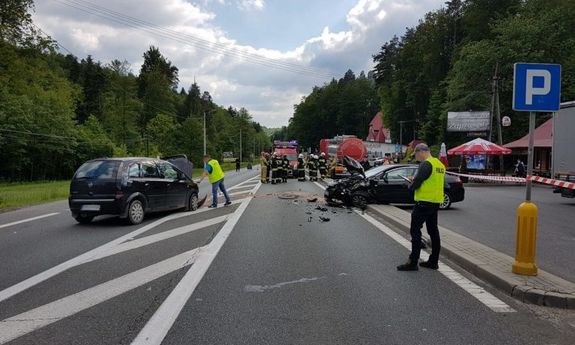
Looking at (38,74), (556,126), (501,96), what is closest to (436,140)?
(501,96)

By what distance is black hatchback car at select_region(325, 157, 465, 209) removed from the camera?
15.3 metres

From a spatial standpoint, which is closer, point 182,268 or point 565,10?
point 182,268

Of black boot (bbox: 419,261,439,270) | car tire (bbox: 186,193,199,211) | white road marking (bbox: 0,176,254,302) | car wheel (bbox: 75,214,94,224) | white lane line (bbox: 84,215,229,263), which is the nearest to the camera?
white road marking (bbox: 0,176,254,302)

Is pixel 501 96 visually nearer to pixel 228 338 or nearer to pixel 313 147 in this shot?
pixel 228 338

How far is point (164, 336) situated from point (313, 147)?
13335 centimetres

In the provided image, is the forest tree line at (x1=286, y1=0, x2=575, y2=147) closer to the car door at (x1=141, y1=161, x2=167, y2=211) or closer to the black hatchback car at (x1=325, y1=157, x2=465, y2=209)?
the black hatchback car at (x1=325, y1=157, x2=465, y2=209)

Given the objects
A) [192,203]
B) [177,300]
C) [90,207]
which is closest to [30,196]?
[192,203]

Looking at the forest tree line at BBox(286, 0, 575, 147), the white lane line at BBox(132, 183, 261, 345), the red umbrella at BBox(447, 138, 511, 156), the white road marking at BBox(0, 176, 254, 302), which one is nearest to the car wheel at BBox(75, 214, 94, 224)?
the white road marking at BBox(0, 176, 254, 302)

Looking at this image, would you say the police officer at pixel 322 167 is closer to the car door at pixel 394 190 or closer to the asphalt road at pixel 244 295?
the car door at pixel 394 190

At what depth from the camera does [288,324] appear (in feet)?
15.6

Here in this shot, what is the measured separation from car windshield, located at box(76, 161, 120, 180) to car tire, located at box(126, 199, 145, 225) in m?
0.81

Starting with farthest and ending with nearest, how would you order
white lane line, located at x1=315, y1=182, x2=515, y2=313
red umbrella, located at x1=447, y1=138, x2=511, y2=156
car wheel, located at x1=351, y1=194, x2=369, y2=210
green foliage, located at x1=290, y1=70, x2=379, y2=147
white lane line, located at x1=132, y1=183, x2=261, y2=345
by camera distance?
1. green foliage, located at x1=290, y1=70, x2=379, y2=147
2. red umbrella, located at x1=447, y1=138, x2=511, y2=156
3. car wheel, located at x1=351, y1=194, x2=369, y2=210
4. white lane line, located at x1=315, y1=182, x2=515, y2=313
5. white lane line, located at x1=132, y1=183, x2=261, y2=345

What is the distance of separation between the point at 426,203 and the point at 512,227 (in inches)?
216

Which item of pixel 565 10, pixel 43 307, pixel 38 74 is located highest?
pixel 565 10
